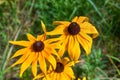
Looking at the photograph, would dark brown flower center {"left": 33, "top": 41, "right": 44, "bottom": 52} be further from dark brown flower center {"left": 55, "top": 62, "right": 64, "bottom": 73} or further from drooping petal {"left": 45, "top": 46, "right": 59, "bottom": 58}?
dark brown flower center {"left": 55, "top": 62, "right": 64, "bottom": 73}

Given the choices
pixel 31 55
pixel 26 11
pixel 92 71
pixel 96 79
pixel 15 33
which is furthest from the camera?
pixel 26 11

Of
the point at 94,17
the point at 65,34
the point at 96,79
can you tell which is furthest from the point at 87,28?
the point at 94,17

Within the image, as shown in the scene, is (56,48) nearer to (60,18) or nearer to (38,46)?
(38,46)

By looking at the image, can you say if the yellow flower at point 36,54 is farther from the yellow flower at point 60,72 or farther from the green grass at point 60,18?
the green grass at point 60,18

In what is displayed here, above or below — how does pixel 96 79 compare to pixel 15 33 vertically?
below

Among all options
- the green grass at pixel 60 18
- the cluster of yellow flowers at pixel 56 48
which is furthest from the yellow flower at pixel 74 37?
the green grass at pixel 60 18

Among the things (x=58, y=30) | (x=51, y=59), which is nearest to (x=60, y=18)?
(x=58, y=30)

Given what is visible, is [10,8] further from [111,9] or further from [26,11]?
[111,9]

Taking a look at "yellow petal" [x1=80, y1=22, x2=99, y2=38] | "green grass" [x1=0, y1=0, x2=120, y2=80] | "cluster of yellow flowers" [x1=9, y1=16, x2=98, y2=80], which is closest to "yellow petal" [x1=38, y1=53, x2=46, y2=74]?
"cluster of yellow flowers" [x1=9, y1=16, x2=98, y2=80]
